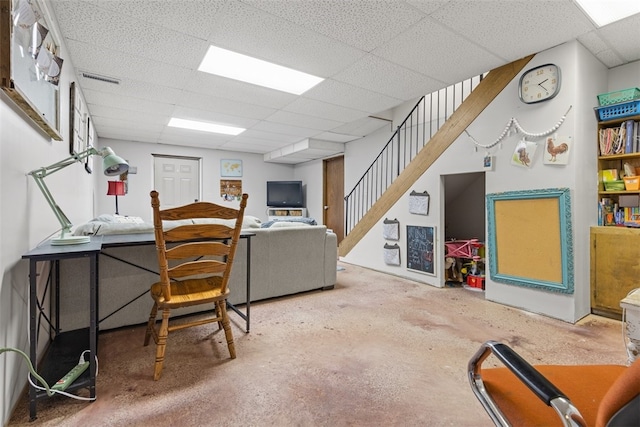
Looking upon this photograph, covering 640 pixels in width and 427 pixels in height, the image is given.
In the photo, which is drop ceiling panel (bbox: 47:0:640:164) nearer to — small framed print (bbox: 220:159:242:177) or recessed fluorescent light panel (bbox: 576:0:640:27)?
recessed fluorescent light panel (bbox: 576:0:640:27)

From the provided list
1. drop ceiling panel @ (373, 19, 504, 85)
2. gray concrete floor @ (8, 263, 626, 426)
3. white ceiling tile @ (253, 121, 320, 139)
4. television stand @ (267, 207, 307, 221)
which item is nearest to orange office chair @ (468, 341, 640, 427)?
Answer: gray concrete floor @ (8, 263, 626, 426)

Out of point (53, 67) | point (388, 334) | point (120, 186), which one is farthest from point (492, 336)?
point (120, 186)

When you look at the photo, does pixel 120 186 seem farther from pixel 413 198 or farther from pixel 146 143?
pixel 413 198

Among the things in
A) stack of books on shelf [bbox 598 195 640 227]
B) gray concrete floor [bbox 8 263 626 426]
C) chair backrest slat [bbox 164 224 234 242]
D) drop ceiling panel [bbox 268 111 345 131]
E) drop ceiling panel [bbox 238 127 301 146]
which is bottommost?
gray concrete floor [bbox 8 263 626 426]

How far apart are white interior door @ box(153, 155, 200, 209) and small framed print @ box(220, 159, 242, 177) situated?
0.52 m

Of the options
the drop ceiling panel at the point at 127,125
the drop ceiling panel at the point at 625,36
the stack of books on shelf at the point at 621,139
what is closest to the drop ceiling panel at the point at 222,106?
the drop ceiling panel at the point at 127,125

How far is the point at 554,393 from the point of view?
66 cm

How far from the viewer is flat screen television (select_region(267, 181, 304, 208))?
23.7 feet

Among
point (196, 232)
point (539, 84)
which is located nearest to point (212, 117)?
point (196, 232)

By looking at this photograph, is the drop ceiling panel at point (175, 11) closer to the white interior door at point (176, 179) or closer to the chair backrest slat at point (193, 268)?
the chair backrest slat at point (193, 268)

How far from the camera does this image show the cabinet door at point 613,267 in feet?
8.12

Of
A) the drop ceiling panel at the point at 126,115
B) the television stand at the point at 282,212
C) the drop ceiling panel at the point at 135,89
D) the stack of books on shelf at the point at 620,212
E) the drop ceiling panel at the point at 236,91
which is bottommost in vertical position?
the stack of books on shelf at the point at 620,212

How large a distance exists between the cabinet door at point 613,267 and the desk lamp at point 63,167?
3873 mm

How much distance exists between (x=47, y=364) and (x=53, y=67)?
5.67 ft
